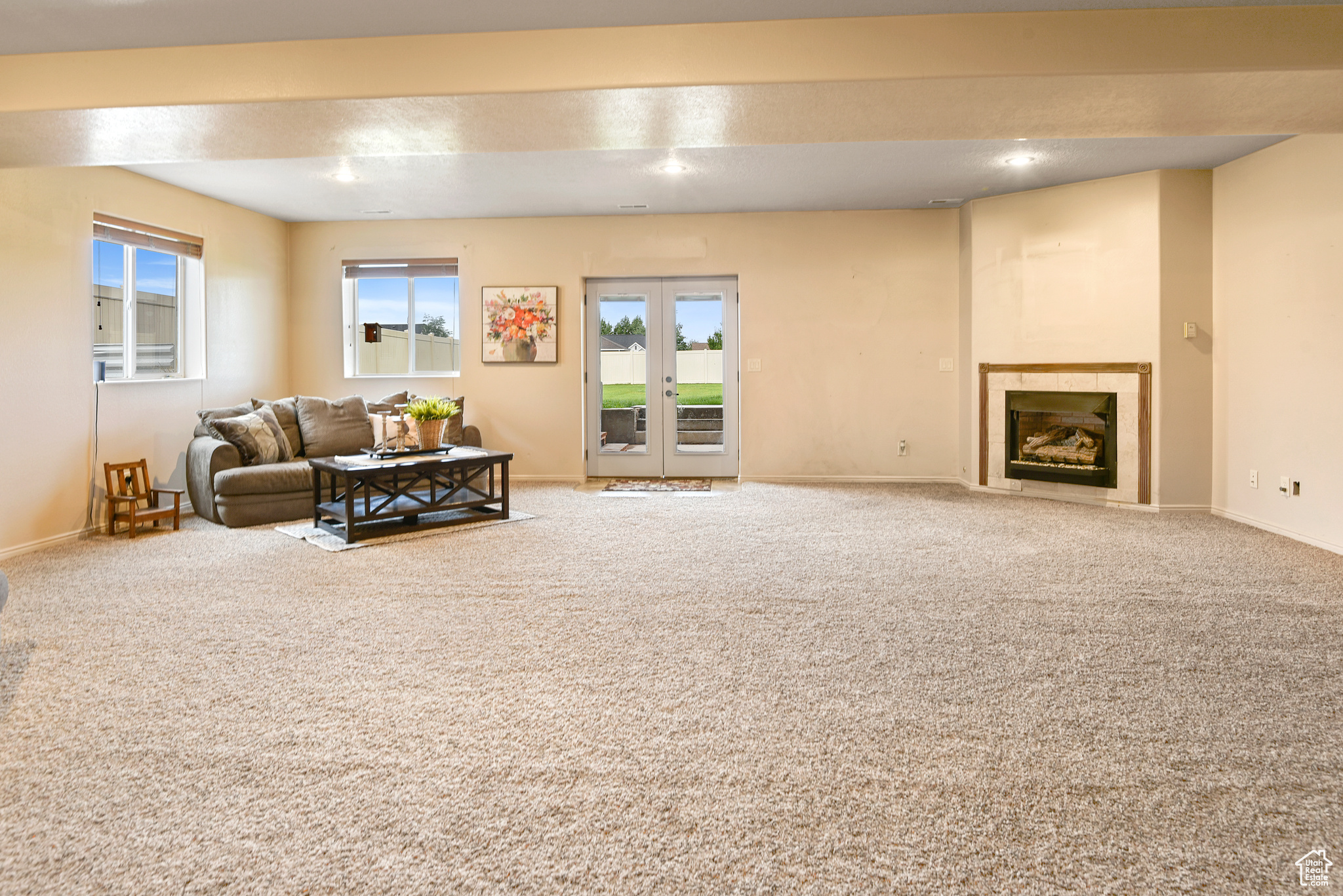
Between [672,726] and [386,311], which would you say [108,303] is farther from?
[672,726]

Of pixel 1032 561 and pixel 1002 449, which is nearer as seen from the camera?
pixel 1032 561

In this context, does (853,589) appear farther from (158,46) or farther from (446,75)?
(158,46)

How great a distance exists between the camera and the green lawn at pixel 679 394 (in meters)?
8.06

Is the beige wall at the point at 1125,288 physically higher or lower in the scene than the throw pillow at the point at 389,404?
higher

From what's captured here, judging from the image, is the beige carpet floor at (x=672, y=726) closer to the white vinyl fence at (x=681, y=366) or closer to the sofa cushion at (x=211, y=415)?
the sofa cushion at (x=211, y=415)

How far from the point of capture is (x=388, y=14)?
130 inches

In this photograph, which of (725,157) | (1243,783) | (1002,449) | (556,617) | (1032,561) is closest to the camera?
(1243,783)

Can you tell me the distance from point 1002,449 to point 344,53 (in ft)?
19.5

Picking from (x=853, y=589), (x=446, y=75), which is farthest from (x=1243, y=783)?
(x=446, y=75)

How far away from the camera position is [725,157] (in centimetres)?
569

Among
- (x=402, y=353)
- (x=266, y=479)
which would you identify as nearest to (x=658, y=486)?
(x=402, y=353)

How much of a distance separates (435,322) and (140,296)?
2706mm

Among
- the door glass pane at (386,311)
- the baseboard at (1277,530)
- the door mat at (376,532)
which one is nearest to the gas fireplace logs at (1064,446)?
the baseboard at (1277,530)

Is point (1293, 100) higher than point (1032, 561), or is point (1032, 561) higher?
point (1293, 100)
